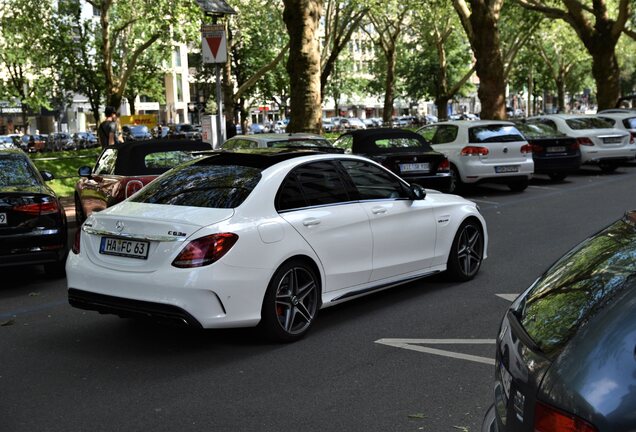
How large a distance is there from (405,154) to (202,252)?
9.47 metres

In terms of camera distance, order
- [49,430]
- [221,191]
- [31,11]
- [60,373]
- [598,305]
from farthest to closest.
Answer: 1. [31,11]
2. [221,191]
3. [60,373]
4. [49,430]
5. [598,305]

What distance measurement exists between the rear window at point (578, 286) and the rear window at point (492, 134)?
1371 cm

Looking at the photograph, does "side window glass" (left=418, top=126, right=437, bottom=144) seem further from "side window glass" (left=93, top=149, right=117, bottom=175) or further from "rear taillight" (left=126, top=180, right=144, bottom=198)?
"rear taillight" (left=126, top=180, right=144, bottom=198)

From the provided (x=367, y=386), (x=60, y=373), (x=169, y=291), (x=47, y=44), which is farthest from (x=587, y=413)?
(x=47, y=44)

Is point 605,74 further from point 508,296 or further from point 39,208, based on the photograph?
point 39,208

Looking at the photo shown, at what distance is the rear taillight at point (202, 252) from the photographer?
17.7 ft

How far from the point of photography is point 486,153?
16.3 m

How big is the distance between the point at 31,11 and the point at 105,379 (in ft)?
103

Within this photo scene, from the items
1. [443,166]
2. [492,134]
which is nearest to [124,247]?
[443,166]

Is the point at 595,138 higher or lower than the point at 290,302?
higher

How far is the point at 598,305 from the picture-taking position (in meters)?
2.38

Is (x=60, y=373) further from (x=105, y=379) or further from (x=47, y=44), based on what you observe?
(x=47, y=44)

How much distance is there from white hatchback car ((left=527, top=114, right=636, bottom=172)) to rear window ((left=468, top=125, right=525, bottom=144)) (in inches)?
153

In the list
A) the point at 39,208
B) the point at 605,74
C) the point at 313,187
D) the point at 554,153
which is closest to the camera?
the point at 313,187
